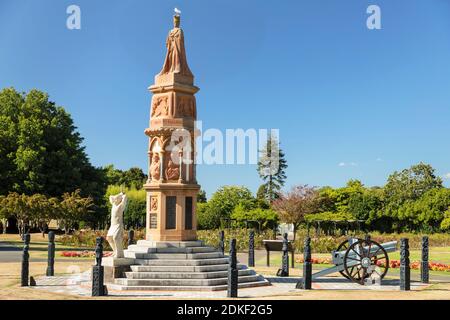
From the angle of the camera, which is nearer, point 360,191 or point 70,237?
point 70,237

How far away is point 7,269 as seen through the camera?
66.9ft

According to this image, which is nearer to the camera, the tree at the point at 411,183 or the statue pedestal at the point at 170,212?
the statue pedestal at the point at 170,212

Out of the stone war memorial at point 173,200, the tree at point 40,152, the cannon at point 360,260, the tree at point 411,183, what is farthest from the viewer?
the tree at point 411,183

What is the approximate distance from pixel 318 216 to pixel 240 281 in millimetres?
38332

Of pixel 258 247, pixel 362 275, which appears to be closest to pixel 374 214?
pixel 258 247

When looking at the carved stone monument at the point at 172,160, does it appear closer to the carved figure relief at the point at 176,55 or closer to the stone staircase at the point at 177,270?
the carved figure relief at the point at 176,55

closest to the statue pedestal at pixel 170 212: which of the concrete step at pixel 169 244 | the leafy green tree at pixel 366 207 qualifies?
Result: the concrete step at pixel 169 244

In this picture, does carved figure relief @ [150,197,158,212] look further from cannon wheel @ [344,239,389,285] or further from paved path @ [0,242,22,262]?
paved path @ [0,242,22,262]

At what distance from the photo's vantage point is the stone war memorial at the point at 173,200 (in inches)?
621

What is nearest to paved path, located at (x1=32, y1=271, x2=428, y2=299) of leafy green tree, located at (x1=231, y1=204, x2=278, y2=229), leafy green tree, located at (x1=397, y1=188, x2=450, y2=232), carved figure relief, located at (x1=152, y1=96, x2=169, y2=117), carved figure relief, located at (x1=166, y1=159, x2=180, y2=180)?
carved figure relief, located at (x1=166, y1=159, x2=180, y2=180)

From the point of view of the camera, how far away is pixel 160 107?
59.0ft
